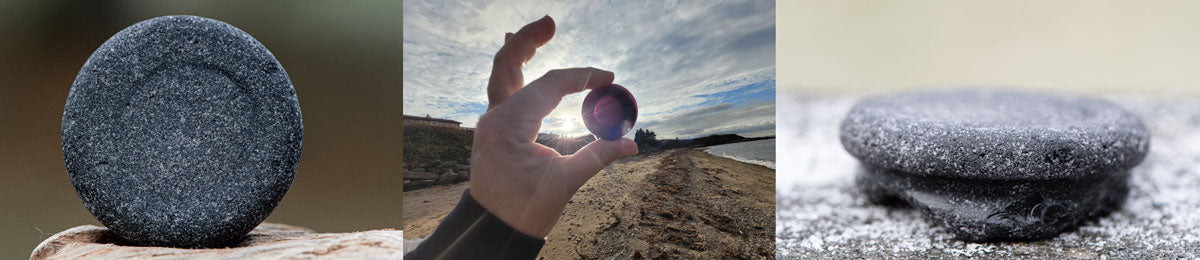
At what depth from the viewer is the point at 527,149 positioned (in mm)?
823

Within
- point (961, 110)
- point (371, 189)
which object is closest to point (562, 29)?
point (371, 189)

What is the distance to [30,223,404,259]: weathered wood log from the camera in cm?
121

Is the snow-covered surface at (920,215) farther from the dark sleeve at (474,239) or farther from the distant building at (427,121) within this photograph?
the distant building at (427,121)

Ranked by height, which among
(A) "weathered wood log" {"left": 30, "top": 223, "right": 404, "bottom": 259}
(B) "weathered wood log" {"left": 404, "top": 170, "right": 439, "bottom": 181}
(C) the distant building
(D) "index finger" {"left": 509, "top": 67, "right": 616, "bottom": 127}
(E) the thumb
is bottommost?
(A) "weathered wood log" {"left": 30, "top": 223, "right": 404, "bottom": 259}

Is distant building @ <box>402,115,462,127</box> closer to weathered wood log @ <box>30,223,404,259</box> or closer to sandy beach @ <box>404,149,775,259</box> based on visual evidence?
sandy beach @ <box>404,149,775,259</box>

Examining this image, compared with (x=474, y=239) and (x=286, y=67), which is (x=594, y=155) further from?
(x=286, y=67)

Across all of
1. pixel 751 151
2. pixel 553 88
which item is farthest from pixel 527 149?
pixel 751 151

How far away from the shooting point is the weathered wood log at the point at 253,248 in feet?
3.97

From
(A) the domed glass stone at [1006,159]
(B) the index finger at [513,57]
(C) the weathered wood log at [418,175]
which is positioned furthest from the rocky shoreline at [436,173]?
(A) the domed glass stone at [1006,159]

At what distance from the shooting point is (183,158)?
127cm

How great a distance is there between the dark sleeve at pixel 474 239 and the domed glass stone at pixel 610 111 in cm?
21

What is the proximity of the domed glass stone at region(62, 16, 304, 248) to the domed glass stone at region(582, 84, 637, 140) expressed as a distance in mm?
942

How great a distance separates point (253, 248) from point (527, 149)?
3.00 feet

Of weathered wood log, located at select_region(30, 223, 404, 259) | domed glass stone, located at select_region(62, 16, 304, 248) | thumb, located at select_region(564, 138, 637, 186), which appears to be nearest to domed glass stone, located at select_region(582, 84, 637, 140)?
thumb, located at select_region(564, 138, 637, 186)
